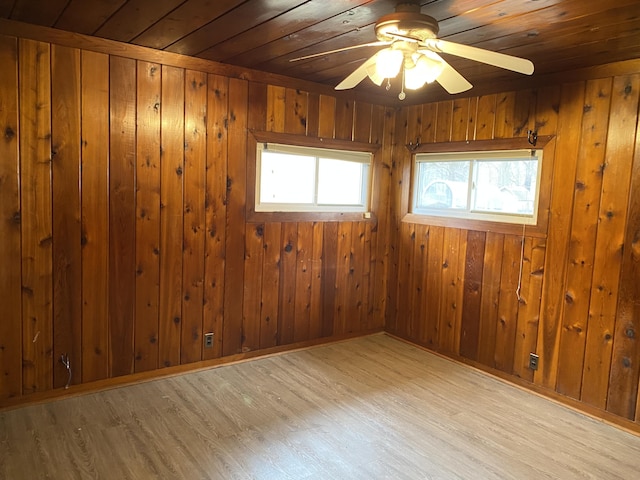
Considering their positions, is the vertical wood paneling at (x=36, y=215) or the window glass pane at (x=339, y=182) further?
the window glass pane at (x=339, y=182)

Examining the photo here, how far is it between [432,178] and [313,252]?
1.32 meters

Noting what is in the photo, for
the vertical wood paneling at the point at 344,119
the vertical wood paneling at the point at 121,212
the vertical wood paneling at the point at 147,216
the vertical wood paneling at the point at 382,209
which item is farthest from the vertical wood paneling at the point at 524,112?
the vertical wood paneling at the point at 121,212

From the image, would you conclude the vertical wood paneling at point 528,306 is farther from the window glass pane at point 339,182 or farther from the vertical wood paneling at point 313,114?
the vertical wood paneling at point 313,114

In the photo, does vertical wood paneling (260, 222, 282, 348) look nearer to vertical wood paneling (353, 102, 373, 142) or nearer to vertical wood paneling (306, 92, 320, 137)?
vertical wood paneling (306, 92, 320, 137)

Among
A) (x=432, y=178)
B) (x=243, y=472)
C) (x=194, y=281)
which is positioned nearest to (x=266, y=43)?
(x=194, y=281)

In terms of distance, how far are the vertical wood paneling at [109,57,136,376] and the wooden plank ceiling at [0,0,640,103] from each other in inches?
12.3

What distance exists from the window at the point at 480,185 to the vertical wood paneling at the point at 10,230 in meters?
3.20

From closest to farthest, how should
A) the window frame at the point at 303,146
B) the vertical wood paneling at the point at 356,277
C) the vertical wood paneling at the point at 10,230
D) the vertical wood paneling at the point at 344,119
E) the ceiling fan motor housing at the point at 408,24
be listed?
the ceiling fan motor housing at the point at 408,24
the vertical wood paneling at the point at 10,230
the window frame at the point at 303,146
the vertical wood paneling at the point at 344,119
the vertical wood paneling at the point at 356,277

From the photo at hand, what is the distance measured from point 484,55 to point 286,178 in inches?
87.6

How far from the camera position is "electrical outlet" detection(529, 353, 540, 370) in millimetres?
3490

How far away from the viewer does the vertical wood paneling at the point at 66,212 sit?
9.46 ft

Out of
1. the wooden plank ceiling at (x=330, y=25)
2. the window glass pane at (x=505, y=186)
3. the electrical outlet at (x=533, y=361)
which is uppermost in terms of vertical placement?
the wooden plank ceiling at (x=330, y=25)

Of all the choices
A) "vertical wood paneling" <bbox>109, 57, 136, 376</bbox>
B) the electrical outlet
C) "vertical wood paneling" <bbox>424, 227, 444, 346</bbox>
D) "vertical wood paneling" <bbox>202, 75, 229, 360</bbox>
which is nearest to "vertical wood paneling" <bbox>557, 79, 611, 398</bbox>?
the electrical outlet

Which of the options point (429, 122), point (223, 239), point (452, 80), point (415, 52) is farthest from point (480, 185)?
point (223, 239)
